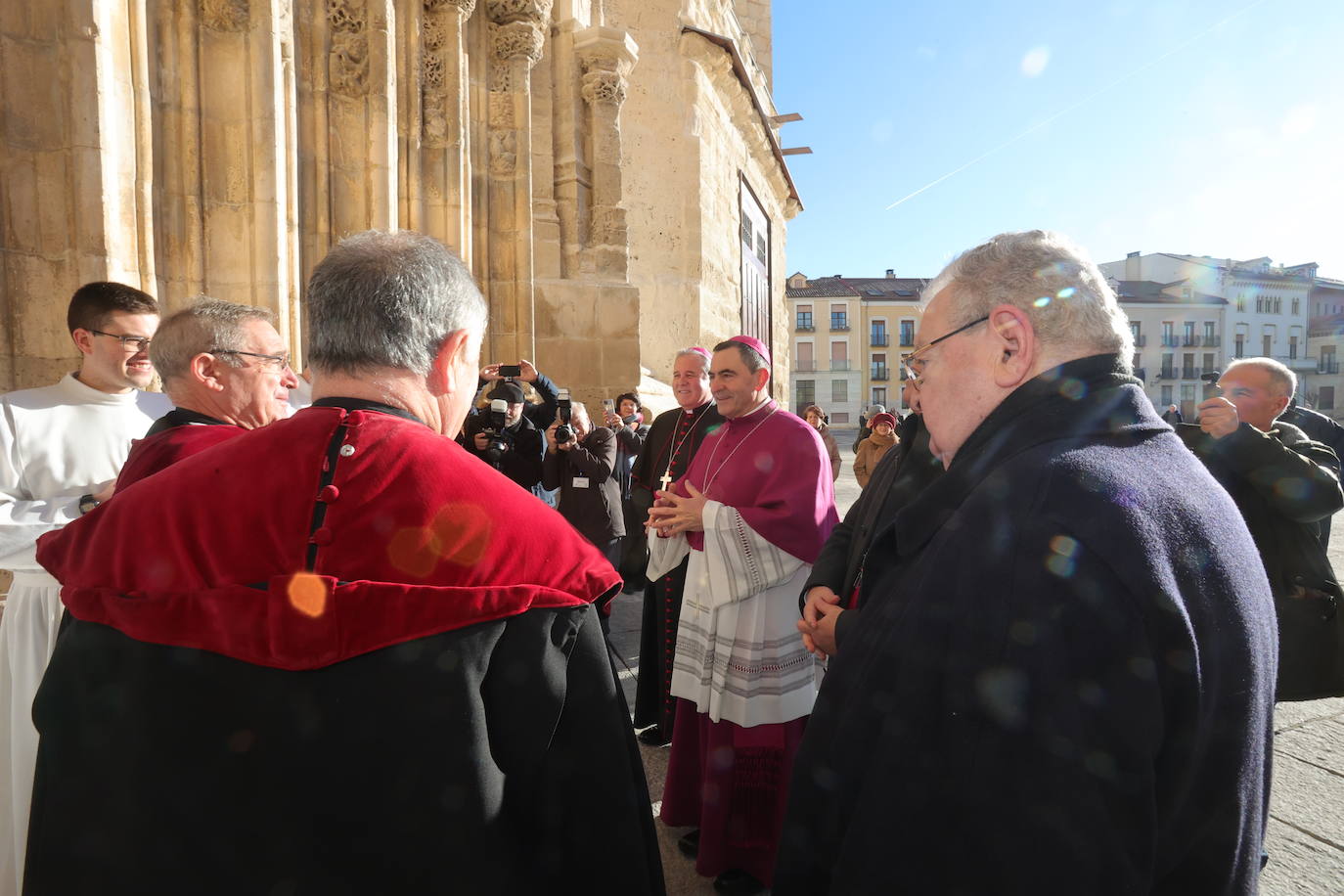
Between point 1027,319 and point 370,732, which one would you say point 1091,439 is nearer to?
point 1027,319

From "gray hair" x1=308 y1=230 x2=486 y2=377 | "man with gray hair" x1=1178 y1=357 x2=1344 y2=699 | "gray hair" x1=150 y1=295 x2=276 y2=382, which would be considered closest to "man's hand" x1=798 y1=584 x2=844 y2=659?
"gray hair" x1=308 y1=230 x2=486 y2=377

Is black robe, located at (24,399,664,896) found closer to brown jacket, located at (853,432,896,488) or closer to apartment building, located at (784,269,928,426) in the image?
brown jacket, located at (853,432,896,488)

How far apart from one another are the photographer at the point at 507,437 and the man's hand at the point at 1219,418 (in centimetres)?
330

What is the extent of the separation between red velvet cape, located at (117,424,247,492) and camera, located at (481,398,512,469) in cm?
277

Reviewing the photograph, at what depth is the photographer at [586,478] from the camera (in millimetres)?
5270

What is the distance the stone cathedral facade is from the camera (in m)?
3.36

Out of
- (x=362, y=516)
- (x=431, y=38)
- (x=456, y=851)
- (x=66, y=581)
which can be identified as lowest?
(x=456, y=851)

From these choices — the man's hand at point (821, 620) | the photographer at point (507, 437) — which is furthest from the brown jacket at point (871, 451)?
the man's hand at point (821, 620)

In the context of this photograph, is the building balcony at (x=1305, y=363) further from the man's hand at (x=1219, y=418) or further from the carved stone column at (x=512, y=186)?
the man's hand at (x=1219, y=418)

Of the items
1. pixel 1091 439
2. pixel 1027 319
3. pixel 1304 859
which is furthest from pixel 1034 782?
pixel 1304 859

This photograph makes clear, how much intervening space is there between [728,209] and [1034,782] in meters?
12.8

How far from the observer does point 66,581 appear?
1.08 m

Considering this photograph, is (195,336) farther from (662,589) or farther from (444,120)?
(444,120)

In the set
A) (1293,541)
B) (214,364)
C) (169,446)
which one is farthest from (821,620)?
(1293,541)
